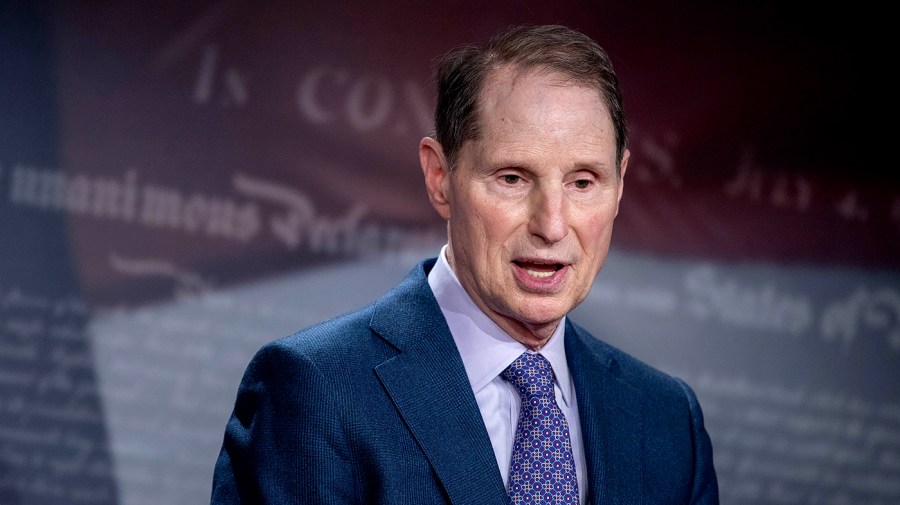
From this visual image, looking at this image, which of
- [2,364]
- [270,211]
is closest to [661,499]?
[270,211]

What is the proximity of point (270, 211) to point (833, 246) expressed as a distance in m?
1.97

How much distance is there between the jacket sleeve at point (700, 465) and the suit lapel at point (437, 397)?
48 centimetres

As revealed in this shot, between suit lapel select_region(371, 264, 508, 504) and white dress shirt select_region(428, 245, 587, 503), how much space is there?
0.03 m

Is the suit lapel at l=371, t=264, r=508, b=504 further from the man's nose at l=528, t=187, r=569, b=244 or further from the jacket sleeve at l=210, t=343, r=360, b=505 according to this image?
the man's nose at l=528, t=187, r=569, b=244

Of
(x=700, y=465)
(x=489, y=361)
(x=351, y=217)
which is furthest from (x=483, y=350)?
(x=351, y=217)

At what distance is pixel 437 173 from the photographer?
1854 millimetres

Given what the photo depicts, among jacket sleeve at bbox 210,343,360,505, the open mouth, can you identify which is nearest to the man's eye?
the open mouth

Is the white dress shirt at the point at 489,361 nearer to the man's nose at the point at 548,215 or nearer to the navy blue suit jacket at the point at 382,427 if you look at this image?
the navy blue suit jacket at the point at 382,427

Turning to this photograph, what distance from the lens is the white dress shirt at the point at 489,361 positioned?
176 cm

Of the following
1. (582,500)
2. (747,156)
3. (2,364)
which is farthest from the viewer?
(747,156)

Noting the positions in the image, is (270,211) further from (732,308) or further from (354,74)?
(732,308)

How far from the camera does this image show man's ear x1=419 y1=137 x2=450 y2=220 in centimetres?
183

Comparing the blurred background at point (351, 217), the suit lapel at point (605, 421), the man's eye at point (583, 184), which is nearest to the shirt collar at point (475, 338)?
the suit lapel at point (605, 421)

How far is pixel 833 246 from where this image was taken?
3762mm
